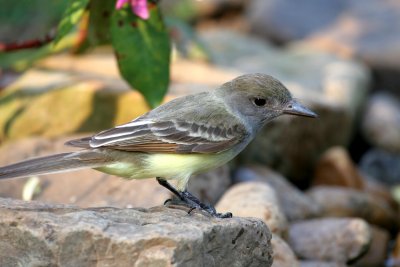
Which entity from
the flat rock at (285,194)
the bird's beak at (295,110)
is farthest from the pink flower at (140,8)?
the flat rock at (285,194)

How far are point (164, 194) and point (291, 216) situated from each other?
1.49 m

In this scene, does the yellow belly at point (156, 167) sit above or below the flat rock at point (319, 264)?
above

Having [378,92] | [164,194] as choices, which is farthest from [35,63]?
[378,92]

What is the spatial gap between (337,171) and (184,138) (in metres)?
3.56

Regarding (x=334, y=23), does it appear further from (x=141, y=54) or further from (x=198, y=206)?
(x=198, y=206)

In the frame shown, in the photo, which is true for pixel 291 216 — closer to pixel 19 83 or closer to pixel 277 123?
pixel 277 123

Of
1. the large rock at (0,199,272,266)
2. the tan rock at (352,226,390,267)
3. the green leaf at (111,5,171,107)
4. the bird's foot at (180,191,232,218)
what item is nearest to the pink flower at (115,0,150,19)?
the green leaf at (111,5,171,107)

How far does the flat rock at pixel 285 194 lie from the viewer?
716cm

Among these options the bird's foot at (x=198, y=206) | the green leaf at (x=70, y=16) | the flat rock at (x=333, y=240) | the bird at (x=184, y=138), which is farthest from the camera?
the flat rock at (x=333, y=240)

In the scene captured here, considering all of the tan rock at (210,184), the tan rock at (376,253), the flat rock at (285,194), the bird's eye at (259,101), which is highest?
the bird's eye at (259,101)

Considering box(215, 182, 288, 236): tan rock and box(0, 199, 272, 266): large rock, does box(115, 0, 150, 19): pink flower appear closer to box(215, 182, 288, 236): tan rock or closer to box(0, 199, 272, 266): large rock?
box(215, 182, 288, 236): tan rock

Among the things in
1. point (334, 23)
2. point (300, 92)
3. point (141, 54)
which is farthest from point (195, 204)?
point (334, 23)

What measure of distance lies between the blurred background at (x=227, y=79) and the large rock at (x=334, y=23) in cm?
4

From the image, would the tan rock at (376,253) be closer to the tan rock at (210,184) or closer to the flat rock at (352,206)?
the flat rock at (352,206)
